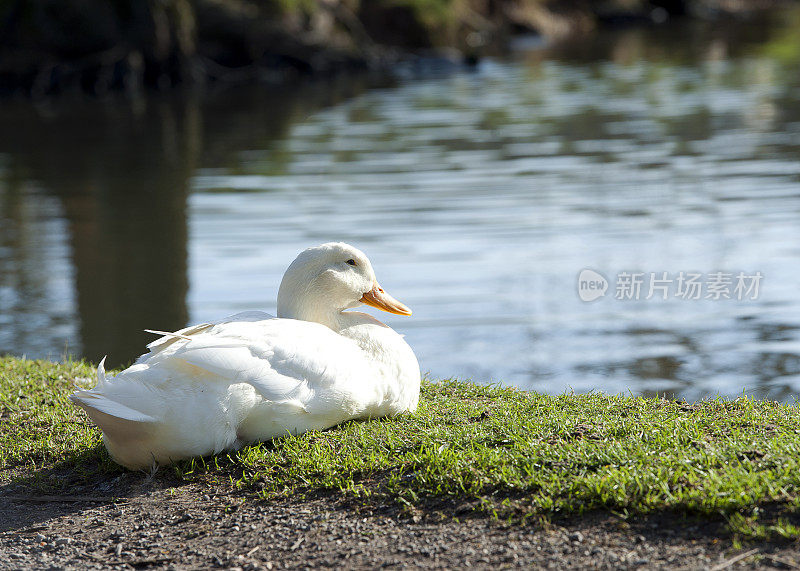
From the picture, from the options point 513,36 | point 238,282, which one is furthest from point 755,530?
point 513,36

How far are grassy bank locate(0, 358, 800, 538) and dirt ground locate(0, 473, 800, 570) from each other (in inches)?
3.9

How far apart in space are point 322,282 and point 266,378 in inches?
41.3

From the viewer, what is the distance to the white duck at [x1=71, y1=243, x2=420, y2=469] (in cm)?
487

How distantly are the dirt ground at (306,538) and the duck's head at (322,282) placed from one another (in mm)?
1400

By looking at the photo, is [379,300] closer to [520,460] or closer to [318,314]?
[318,314]

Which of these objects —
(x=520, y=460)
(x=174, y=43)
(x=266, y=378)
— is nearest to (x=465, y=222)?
(x=266, y=378)

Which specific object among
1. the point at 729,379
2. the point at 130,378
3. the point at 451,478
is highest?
the point at 130,378

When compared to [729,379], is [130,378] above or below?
above

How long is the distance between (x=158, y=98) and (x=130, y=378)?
2897 cm

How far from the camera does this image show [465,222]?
13.8m

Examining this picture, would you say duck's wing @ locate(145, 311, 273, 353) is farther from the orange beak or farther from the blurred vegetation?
the blurred vegetation

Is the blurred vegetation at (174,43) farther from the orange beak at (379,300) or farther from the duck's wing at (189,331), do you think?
the duck's wing at (189,331)

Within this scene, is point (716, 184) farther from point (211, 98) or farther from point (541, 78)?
point (211, 98)

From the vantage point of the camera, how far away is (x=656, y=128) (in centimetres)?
2164
